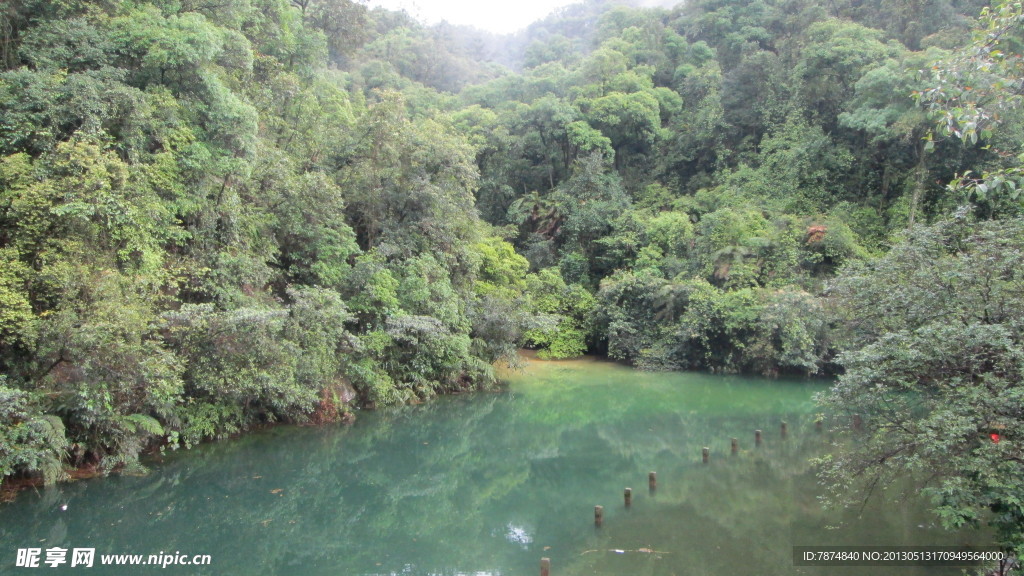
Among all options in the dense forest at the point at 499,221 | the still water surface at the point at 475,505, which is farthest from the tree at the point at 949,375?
the still water surface at the point at 475,505

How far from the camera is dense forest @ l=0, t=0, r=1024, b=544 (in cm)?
751

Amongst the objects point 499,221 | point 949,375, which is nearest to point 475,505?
point 949,375

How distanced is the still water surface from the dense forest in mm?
1126

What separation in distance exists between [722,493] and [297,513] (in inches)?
Result: 285

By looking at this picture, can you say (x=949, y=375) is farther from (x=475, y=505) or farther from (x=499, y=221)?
(x=499, y=221)

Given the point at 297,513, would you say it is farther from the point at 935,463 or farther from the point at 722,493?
the point at 935,463

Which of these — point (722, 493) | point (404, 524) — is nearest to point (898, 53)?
point (722, 493)

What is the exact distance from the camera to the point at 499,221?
3250 centimetres

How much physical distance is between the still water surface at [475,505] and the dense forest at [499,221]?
1.13 metres

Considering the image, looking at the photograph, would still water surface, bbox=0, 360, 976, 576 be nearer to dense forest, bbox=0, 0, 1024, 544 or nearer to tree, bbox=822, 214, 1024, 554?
dense forest, bbox=0, 0, 1024, 544

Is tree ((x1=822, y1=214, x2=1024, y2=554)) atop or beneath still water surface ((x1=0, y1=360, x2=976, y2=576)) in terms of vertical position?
atop

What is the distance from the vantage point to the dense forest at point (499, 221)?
24.6ft

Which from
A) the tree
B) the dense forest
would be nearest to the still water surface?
the dense forest

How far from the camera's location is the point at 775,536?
28.2ft
